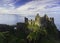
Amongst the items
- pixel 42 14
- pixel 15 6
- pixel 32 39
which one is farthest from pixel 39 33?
pixel 15 6

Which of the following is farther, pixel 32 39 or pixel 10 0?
pixel 10 0

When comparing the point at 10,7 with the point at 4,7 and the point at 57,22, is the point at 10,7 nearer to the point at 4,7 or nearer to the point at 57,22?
the point at 4,7

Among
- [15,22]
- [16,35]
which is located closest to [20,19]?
[15,22]

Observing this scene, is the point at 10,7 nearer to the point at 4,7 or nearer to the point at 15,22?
the point at 4,7

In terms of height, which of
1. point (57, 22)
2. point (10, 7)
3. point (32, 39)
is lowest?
point (32, 39)

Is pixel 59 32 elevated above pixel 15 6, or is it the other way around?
pixel 15 6

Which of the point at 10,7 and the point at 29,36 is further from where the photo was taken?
the point at 10,7

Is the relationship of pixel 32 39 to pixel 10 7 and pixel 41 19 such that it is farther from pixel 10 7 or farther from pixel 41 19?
pixel 10 7

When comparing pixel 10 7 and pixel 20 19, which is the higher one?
pixel 10 7

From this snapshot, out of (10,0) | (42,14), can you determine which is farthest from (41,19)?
(10,0)
